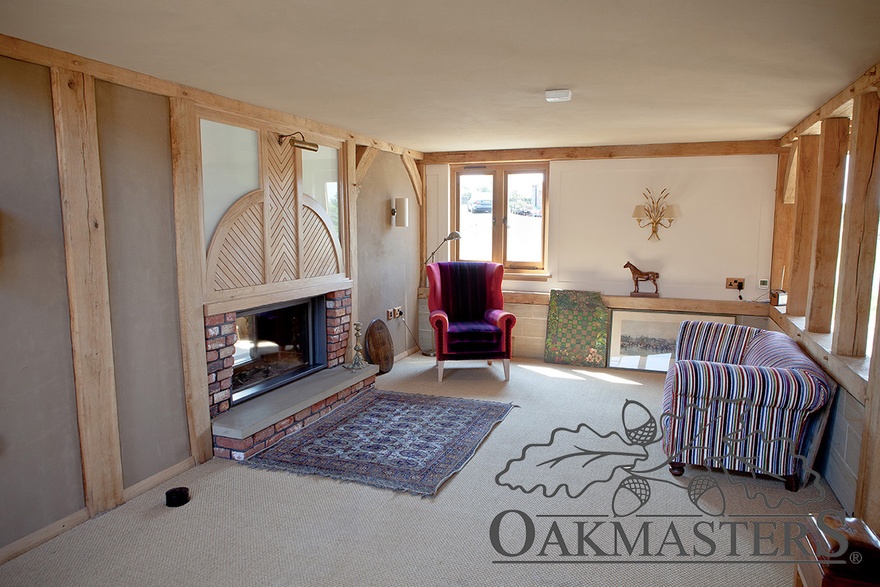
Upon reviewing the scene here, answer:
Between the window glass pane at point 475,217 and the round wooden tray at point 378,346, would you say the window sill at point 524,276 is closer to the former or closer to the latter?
the window glass pane at point 475,217

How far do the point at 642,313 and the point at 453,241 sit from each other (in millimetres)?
2200

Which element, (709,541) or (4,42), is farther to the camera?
(709,541)

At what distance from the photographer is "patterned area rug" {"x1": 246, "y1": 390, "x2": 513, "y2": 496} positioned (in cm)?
327

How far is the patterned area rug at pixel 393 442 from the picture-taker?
129 inches

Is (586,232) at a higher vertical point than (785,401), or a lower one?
higher

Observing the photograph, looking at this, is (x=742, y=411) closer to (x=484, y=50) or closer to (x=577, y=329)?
(x=484, y=50)

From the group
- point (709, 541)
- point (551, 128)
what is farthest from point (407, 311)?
point (709, 541)

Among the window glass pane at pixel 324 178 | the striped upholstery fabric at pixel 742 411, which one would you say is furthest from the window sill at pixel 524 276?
the striped upholstery fabric at pixel 742 411

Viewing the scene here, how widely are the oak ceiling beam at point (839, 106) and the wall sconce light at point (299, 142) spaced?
3.40 metres

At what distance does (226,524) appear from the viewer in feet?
8.96

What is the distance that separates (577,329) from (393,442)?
2820 millimetres

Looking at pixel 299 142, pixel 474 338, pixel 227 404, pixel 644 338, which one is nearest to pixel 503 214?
pixel 474 338

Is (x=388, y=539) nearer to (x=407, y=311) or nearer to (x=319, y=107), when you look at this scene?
(x=319, y=107)

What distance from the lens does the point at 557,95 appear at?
3334 millimetres
